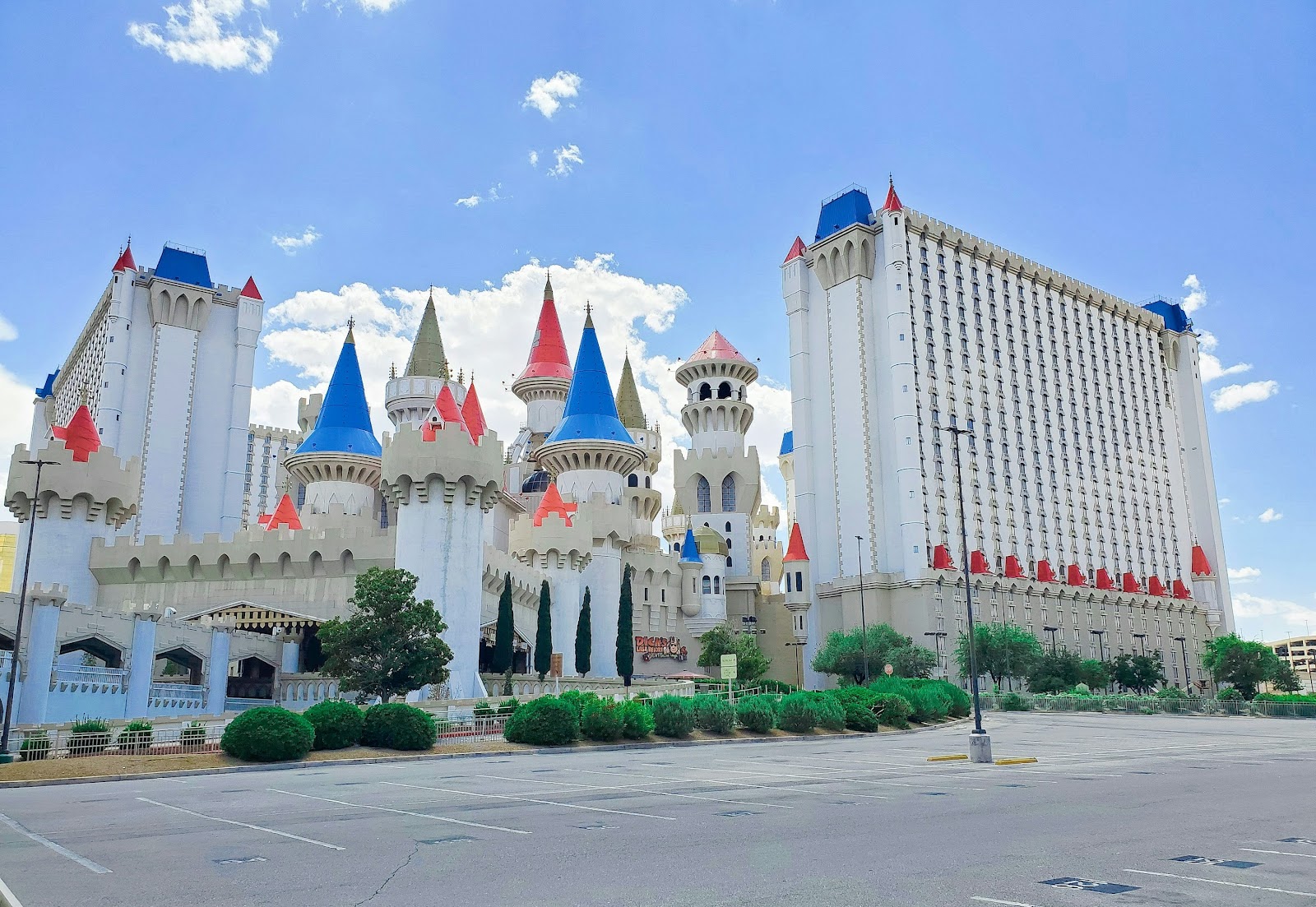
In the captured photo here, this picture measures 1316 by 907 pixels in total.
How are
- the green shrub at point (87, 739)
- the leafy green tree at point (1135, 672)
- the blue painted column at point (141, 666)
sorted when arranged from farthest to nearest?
the leafy green tree at point (1135, 672) → the blue painted column at point (141, 666) → the green shrub at point (87, 739)

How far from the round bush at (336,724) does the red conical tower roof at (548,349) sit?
59509 millimetres

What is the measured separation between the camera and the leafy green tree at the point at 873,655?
6366cm

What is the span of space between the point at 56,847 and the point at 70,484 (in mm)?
37648

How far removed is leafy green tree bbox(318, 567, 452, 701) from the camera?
33.1m

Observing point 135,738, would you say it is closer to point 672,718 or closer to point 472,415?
point 672,718

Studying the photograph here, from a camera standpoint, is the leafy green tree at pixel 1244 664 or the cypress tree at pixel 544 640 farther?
Result: the leafy green tree at pixel 1244 664

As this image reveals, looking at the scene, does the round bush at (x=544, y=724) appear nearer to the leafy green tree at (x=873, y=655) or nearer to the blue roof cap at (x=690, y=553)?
the leafy green tree at (x=873, y=655)

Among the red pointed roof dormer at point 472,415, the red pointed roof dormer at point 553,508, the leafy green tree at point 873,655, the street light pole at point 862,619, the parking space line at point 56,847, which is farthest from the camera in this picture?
the leafy green tree at point 873,655

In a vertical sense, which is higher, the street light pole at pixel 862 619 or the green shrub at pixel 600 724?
the street light pole at pixel 862 619

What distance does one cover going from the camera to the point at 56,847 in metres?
10.8

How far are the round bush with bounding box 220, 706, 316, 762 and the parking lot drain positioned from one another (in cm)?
1751

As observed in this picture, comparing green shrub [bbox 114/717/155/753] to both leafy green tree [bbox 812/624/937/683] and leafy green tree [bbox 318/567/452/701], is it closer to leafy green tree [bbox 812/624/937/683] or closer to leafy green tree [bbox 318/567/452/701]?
leafy green tree [bbox 318/567/452/701]

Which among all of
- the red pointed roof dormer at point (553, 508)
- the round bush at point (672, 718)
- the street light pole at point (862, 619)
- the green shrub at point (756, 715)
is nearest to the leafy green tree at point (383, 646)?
the round bush at point (672, 718)

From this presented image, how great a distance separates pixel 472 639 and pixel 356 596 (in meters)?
7.15
